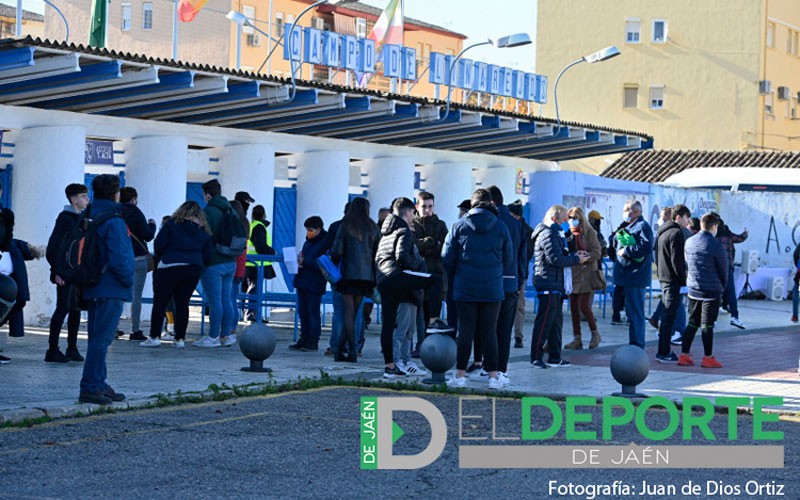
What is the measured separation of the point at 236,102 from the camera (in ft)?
67.8

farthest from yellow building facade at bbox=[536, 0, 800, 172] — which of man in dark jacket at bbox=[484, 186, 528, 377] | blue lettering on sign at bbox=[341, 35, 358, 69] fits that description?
man in dark jacket at bbox=[484, 186, 528, 377]

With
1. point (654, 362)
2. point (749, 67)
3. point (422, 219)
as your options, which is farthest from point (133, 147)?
point (749, 67)

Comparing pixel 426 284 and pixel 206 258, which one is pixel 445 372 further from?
pixel 206 258

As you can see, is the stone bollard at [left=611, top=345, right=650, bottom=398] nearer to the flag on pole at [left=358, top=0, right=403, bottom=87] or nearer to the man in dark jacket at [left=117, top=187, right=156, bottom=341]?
the man in dark jacket at [left=117, top=187, right=156, bottom=341]

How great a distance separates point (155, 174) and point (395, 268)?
8366mm

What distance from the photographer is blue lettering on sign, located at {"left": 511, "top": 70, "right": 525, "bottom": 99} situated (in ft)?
96.7

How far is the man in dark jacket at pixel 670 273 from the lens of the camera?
15.8 m

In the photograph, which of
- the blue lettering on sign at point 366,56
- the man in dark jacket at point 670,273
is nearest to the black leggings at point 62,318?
the man in dark jacket at point 670,273

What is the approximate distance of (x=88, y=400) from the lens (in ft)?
36.1

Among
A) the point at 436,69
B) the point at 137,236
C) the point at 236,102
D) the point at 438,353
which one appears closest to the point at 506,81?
the point at 436,69

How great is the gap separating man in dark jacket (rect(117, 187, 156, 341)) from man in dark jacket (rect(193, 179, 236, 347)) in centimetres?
68

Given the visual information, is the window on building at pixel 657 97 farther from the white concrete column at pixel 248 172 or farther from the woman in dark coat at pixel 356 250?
the woman in dark coat at pixel 356 250

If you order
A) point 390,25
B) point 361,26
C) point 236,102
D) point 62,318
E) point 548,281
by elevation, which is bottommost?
point 62,318

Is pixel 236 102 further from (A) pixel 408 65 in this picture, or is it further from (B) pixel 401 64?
(A) pixel 408 65
